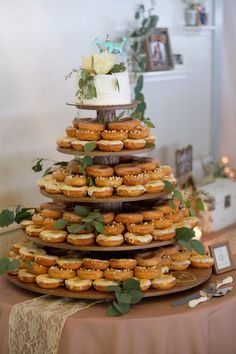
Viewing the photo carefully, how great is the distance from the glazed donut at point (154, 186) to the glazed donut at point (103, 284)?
40cm

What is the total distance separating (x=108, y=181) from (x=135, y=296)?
0.47 m

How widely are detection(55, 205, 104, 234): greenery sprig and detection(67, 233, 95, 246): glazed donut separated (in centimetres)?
3

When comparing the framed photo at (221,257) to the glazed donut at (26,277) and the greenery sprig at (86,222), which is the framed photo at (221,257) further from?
the glazed donut at (26,277)

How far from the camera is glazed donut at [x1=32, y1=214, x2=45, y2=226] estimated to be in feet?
10.00

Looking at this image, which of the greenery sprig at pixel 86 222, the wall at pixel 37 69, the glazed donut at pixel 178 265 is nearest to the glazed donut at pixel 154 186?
the greenery sprig at pixel 86 222

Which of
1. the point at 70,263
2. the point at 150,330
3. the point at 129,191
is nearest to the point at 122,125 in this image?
the point at 129,191

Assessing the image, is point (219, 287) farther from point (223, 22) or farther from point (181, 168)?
point (223, 22)

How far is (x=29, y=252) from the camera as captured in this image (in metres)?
3.04

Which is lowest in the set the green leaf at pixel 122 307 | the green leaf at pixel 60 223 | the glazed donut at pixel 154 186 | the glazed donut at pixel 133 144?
the green leaf at pixel 122 307

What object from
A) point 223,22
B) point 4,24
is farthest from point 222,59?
point 4,24

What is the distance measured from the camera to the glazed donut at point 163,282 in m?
2.81

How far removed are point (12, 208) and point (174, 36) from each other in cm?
212

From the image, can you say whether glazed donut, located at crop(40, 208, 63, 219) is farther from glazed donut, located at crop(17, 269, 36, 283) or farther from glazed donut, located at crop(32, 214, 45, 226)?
glazed donut, located at crop(17, 269, 36, 283)

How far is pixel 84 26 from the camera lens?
14.2 feet
